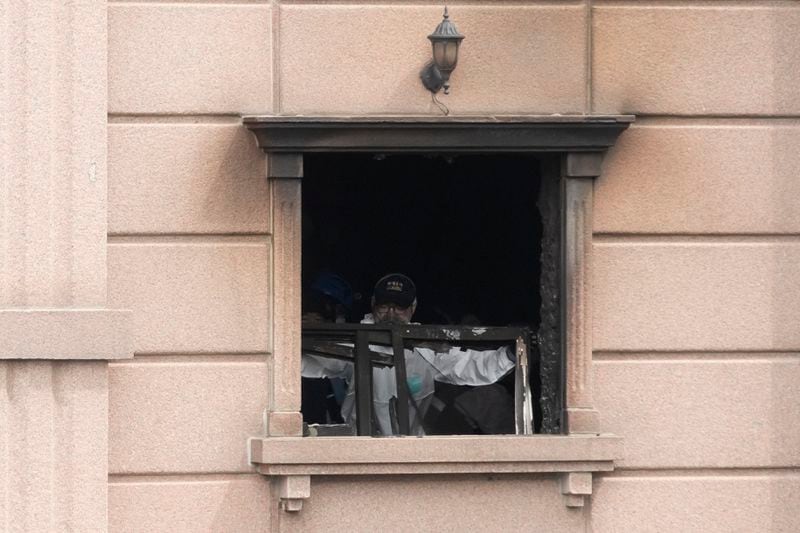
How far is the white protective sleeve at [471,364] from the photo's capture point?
9.88 metres

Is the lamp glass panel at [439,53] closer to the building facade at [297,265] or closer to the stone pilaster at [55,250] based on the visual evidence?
the building facade at [297,265]

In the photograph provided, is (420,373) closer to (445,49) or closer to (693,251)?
(693,251)

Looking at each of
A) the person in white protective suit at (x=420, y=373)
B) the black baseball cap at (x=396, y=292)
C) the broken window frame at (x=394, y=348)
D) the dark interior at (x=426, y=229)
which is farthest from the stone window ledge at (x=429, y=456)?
the dark interior at (x=426, y=229)

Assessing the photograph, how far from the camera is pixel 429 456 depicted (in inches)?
364

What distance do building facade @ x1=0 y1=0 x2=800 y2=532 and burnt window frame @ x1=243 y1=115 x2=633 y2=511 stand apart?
2 cm

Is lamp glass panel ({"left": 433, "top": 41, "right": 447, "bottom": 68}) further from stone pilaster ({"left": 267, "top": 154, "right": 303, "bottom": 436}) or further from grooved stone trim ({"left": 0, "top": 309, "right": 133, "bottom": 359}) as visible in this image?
grooved stone trim ({"left": 0, "top": 309, "right": 133, "bottom": 359})

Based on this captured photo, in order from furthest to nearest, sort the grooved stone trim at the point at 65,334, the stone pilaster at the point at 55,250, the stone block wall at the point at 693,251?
the stone block wall at the point at 693,251, the stone pilaster at the point at 55,250, the grooved stone trim at the point at 65,334

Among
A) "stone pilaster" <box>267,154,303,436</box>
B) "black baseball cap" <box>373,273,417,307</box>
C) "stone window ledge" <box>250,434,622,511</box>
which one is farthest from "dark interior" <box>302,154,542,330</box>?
"stone window ledge" <box>250,434,622,511</box>

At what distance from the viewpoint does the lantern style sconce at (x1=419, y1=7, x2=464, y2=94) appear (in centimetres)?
912

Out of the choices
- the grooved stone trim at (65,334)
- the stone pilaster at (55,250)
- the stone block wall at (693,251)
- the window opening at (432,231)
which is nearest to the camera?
the grooved stone trim at (65,334)

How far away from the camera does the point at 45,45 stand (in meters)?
9.12

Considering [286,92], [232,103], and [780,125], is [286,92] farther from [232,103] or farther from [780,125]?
[780,125]

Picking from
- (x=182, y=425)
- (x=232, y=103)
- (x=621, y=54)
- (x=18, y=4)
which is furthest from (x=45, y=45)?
(x=621, y=54)

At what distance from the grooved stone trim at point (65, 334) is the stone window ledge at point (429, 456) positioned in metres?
0.95
